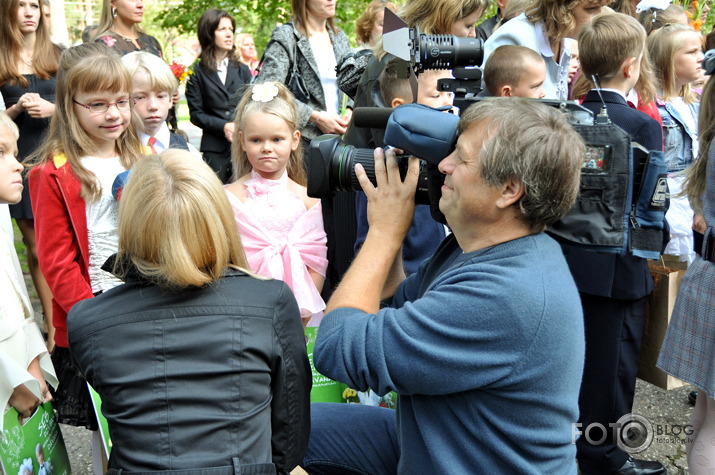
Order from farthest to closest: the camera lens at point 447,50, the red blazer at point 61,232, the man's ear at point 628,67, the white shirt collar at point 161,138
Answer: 1. the white shirt collar at point 161,138
2. the man's ear at point 628,67
3. the red blazer at point 61,232
4. the camera lens at point 447,50

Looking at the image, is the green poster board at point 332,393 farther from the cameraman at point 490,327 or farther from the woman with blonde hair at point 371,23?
the woman with blonde hair at point 371,23

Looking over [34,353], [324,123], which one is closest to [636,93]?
[324,123]

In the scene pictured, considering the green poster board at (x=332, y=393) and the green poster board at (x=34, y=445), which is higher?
the green poster board at (x=34, y=445)

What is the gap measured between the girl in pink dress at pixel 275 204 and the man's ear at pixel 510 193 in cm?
159

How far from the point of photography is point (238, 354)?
181 cm

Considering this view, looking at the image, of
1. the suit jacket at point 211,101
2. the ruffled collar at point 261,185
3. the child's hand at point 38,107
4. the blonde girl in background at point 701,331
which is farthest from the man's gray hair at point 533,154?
the suit jacket at point 211,101

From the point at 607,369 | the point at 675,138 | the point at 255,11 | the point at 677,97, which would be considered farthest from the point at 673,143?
the point at 255,11

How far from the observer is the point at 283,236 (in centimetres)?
325

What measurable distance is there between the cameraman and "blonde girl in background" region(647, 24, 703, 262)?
8.43ft

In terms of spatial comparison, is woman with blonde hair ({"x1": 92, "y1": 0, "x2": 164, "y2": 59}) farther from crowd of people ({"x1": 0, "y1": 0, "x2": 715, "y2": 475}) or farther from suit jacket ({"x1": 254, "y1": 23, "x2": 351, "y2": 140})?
crowd of people ({"x1": 0, "y1": 0, "x2": 715, "y2": 475})

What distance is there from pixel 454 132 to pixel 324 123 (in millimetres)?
2202

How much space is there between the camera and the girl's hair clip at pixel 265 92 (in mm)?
3395

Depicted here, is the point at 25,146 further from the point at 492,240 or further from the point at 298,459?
the point at 492,240

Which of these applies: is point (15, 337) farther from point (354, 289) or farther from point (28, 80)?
point (28, 80)
